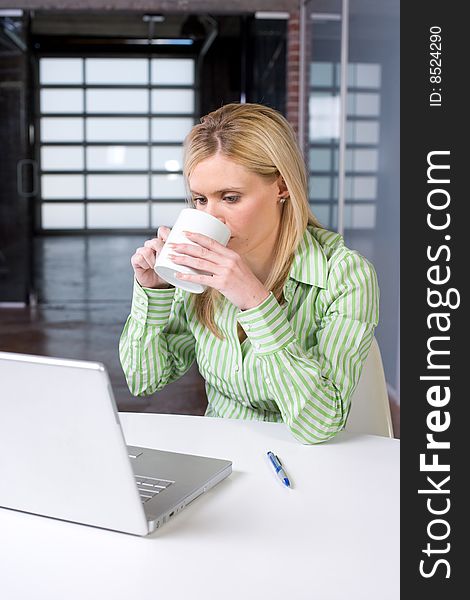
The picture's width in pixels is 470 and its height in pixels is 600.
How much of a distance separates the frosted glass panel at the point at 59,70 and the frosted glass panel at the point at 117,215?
1204 mm

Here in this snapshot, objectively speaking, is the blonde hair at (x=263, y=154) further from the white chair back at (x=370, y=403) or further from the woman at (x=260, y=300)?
the white chair back at (x=370, y=403)

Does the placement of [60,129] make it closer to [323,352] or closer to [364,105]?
[364,105]

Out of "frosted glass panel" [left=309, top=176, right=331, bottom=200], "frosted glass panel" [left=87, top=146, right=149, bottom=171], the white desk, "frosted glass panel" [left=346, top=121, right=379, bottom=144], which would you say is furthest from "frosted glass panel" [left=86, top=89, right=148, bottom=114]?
the white desk

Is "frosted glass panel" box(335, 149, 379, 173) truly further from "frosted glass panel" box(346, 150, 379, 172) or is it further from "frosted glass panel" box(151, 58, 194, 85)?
"frosted glass panel" box(151, 58, 194, 85)

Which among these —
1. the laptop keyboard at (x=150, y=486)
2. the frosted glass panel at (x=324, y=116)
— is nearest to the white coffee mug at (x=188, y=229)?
the laptop keyboard at (x=150, y=486)

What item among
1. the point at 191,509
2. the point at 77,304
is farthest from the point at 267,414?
the point at 77,304

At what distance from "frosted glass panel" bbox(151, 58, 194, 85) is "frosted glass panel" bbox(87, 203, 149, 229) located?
3.95ft

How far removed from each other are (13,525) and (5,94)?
691 cm

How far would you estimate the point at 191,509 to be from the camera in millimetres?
1157

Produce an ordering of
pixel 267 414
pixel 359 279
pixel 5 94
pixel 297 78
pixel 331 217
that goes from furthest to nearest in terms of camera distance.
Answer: pixel 5 94 < pixel 297 78 < pixel 331 217 < pixel 267 414 < pixel 359 279

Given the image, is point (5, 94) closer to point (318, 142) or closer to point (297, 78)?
point (297, 78)

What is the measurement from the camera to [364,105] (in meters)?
4.44

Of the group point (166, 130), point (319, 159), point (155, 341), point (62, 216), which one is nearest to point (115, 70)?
point (166, 130)

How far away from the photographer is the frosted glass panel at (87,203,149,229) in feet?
26.6
